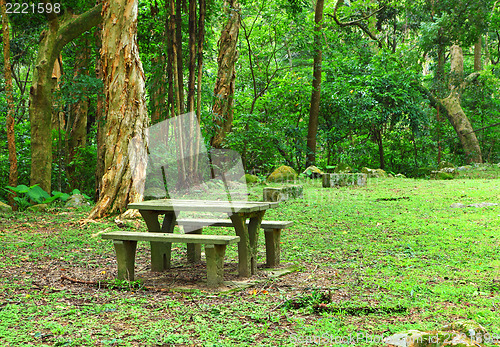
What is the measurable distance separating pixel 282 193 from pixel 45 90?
18.5 feet

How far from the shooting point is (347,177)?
13117mm

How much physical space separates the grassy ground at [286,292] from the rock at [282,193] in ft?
9.10

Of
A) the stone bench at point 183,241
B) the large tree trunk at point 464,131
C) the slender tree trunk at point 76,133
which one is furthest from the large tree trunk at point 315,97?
the stone bench at point 183,241

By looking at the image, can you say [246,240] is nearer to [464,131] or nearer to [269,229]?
[269,229]

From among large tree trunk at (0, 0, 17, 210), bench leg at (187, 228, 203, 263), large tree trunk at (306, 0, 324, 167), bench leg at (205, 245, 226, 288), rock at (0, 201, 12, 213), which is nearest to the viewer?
bench leg at (205, 245, 226, 288)

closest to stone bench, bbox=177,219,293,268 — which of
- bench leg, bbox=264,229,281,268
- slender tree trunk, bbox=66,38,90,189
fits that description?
bench leg, bbox=264,229,281,268

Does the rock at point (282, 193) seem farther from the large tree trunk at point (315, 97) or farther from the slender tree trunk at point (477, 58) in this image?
the slender tree trunk at point (477, 58)

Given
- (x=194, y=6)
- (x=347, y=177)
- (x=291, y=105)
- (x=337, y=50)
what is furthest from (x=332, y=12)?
(x=194, y=6)

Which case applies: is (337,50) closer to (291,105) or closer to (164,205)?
(291,105)

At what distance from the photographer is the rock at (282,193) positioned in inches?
389

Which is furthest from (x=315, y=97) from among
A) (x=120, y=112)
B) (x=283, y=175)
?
(x=120, y=112)

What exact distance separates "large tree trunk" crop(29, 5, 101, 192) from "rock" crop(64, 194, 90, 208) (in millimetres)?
625

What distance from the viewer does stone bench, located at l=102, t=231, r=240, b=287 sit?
375 centimetres

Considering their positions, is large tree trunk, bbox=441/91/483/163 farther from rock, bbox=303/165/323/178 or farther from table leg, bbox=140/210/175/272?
table leg, bbox=140/210/175/272
